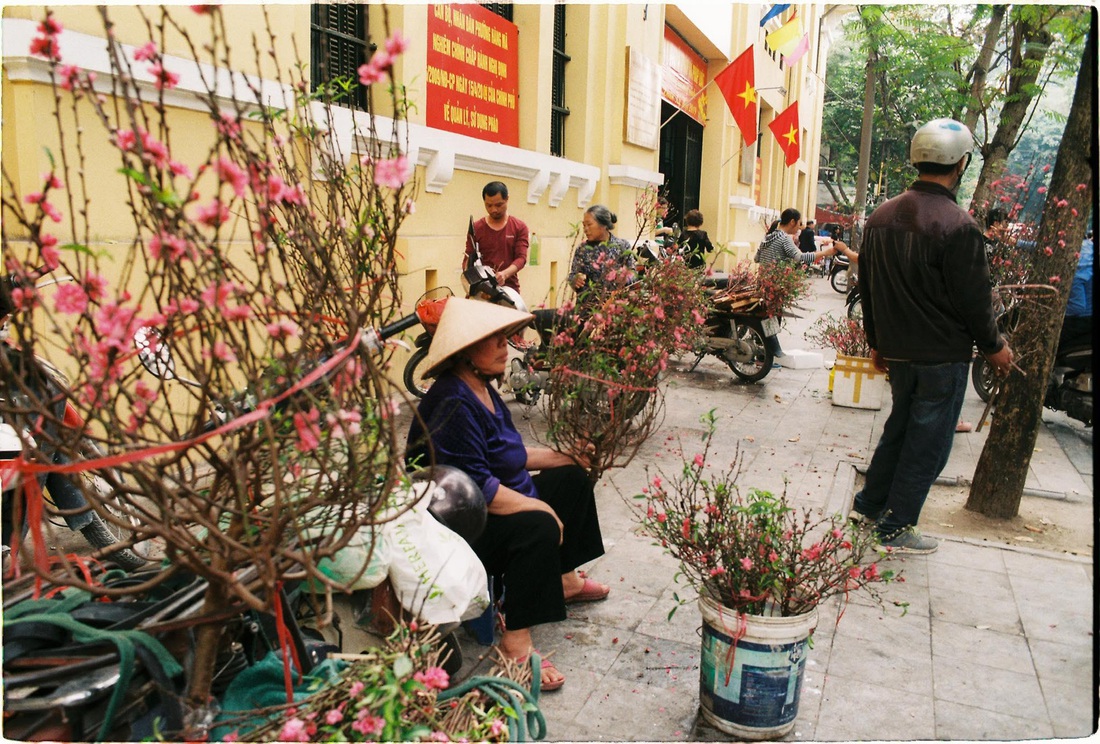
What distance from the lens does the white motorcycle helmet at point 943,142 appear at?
417cm

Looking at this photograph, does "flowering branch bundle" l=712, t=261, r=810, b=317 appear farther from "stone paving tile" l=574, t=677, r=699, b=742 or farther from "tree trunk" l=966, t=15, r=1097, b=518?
"stone paving tile" l=574, t=677, r=699, b=742

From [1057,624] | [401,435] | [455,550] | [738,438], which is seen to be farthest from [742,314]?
[455,550]

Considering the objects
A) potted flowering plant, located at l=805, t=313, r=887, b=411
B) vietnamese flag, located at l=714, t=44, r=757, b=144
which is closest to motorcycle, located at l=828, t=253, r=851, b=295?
vietnamese flag, located at l=714, t=44, r=757, b=144

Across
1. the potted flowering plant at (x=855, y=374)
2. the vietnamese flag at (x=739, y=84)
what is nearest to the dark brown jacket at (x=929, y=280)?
the potted flowering plant at (x=855, y=374)

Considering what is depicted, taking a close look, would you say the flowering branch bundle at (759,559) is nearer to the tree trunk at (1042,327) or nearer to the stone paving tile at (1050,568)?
the stone paving tile at (1050,568)

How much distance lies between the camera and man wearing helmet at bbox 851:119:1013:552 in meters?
4.11

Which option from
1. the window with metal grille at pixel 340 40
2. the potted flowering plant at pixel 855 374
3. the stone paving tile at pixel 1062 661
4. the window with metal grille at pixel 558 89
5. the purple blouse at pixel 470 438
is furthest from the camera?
the window with metal grille at pixel 558 89

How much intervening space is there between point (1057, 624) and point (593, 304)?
2869mm

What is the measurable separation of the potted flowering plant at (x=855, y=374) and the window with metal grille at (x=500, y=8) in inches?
181

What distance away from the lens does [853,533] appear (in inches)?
113

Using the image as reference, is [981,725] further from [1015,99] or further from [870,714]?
[1015,99]

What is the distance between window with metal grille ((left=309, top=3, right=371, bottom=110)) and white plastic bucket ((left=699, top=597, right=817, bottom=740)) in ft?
16.6

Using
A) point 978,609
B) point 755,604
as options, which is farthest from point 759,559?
point 978,609

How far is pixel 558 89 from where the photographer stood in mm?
9961
